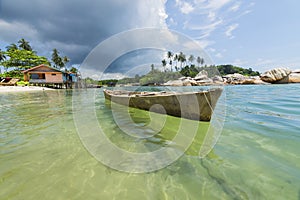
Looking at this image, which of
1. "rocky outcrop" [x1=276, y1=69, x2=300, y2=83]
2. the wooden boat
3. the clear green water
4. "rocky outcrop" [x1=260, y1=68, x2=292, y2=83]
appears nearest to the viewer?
the clear green water

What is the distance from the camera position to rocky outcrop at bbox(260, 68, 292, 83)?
3481 centimetres

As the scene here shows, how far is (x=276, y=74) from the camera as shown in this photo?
3538 centimetres

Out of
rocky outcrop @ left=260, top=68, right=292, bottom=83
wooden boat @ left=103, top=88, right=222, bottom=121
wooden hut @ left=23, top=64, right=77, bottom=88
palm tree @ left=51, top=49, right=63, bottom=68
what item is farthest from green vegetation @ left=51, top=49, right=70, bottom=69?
rocky outcrop @ left=260, top=68, right=292, bottom=83

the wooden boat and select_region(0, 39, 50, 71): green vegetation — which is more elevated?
select_region(0, 39, 50, 71): green vegetation

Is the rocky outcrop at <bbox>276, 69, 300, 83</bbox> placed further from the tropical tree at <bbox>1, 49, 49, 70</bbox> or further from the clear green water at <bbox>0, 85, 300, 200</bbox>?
the tropical tree at <bbox>1, 49, 49, 70</bbox>

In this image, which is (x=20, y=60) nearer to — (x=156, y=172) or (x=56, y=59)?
(x=56, y=59)

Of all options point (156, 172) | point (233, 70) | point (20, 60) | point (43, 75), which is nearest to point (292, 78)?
point (233, 70)

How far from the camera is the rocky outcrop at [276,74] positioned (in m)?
34.8

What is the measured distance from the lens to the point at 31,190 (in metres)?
1.69

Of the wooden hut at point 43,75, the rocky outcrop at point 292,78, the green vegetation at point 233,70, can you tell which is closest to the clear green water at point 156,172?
the wooden hut at point 43,75

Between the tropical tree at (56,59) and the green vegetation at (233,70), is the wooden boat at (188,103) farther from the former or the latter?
the green vegetation at (233,70)

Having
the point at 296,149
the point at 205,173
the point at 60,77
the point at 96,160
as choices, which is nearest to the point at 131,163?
the point at 96,160

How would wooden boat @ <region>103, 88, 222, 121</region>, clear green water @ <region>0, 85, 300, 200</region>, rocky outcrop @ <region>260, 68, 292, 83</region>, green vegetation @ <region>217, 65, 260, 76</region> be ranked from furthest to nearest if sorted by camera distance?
1. green vegetation @ <region>217, 65, 260, 76</region>
2. rocky outcrop @ <region>260, 68, 292, 83</region>
3. wooden boat @ <region>103, 88, 222, 121</region>
4. clear green water @ <region>0, 85, 300, 200</region>

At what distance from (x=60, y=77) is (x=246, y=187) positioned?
35064 mm
